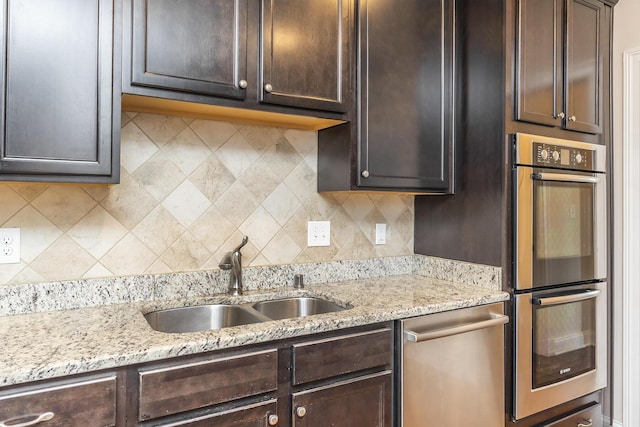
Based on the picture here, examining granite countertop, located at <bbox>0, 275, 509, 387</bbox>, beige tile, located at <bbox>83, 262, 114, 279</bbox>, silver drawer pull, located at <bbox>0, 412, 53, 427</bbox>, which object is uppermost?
beige tile, located at <bbox>83, 262, 114, 279</bbox>

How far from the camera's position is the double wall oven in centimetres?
194

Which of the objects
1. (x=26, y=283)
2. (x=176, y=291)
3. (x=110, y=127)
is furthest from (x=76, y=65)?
(x=176, y=291)

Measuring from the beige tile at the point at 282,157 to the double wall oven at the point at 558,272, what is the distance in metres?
1.02

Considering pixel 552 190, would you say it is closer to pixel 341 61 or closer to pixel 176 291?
pixel 341 61

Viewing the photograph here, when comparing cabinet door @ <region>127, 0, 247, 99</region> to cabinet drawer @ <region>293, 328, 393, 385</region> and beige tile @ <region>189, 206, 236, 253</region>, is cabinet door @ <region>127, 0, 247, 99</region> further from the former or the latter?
cabinet drawer @ <region>293, 328, 393, 385</region>

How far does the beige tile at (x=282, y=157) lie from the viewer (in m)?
2.01

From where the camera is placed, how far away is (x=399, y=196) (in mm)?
2393

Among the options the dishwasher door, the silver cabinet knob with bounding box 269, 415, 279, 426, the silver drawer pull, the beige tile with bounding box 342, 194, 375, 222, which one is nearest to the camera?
the silver drawer pull

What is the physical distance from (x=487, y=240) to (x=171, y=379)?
4.84ft

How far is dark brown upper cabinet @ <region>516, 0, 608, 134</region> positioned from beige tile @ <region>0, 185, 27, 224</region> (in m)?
2.06

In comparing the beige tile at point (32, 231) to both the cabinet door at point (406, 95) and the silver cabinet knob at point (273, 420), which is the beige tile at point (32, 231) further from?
the cabinet door at point (406, 95)
